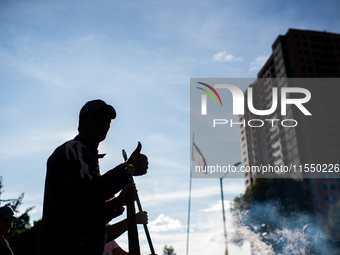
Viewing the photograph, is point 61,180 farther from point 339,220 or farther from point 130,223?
point 339,220

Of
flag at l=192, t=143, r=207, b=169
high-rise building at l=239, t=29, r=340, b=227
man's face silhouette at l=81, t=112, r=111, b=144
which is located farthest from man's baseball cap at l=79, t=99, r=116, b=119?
high-rise building at l=239, t=29, r=340, b=227

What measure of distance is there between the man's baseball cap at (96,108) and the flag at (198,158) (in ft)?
56.4

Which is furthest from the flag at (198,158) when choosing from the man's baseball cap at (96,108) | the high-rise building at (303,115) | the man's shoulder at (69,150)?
the high-rise building at (303,115)

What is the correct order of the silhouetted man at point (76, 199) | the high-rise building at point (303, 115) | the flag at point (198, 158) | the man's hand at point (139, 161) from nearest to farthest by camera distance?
the silhouetted man at point (76, 199), the man's hand at point (139, 161), the flag at point (198, 158), the high-rise building at point (303, 115)

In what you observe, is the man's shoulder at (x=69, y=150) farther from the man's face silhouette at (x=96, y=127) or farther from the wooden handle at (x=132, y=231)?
the wooden handle at (x=132, y=231)

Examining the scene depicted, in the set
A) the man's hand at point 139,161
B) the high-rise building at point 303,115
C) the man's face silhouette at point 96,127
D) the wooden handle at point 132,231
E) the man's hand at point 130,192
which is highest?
the high-rise building at point 303,115

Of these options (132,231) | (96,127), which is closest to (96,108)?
(96,127)

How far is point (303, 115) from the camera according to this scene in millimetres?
57875

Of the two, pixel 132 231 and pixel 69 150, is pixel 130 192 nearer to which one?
pixel 132 231

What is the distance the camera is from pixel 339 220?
3125 centimetres

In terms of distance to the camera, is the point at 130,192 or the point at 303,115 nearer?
the point at 130,192

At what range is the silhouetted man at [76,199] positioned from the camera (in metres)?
1.62

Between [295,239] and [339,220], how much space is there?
27.4ft

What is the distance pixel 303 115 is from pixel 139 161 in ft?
203
